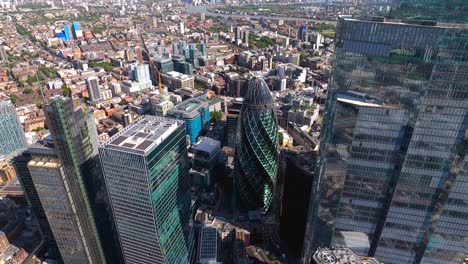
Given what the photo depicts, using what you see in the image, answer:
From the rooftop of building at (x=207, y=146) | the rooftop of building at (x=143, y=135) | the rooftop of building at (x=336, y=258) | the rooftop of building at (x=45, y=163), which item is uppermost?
the rooftop of building at (x=143, y=135)

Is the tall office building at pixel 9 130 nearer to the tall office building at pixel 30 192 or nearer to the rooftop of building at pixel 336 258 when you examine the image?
the tall office building at pixel 30 192

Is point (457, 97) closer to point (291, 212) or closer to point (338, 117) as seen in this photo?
point (338, 117)

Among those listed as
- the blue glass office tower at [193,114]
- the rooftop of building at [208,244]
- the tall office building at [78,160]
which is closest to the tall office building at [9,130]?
the blue glass office tower at [193,114]

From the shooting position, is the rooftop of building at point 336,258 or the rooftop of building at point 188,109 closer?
the rooftop of building at point 336,258

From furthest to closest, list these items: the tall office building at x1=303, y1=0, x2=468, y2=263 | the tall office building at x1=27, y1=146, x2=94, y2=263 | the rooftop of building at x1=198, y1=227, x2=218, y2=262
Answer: the rooftop of building at x1=198, y1=227, x2=218, y2=262 < the tall office building at x1=27, y1=146, x2=94, y2=263 < the tall office building at x1=303, y1=0, x2=468, y2=263

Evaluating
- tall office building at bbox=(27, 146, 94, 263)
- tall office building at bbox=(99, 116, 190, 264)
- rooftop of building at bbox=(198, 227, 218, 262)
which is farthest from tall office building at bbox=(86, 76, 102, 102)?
rooftop of building at bbox=(198, 227, 218, 262)

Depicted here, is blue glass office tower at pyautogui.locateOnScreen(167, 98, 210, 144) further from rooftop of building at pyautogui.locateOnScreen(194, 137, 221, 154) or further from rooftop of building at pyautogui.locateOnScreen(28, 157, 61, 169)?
rooftop of building at pyautogui.locateOnScreen(28, 157, 61, 169)
